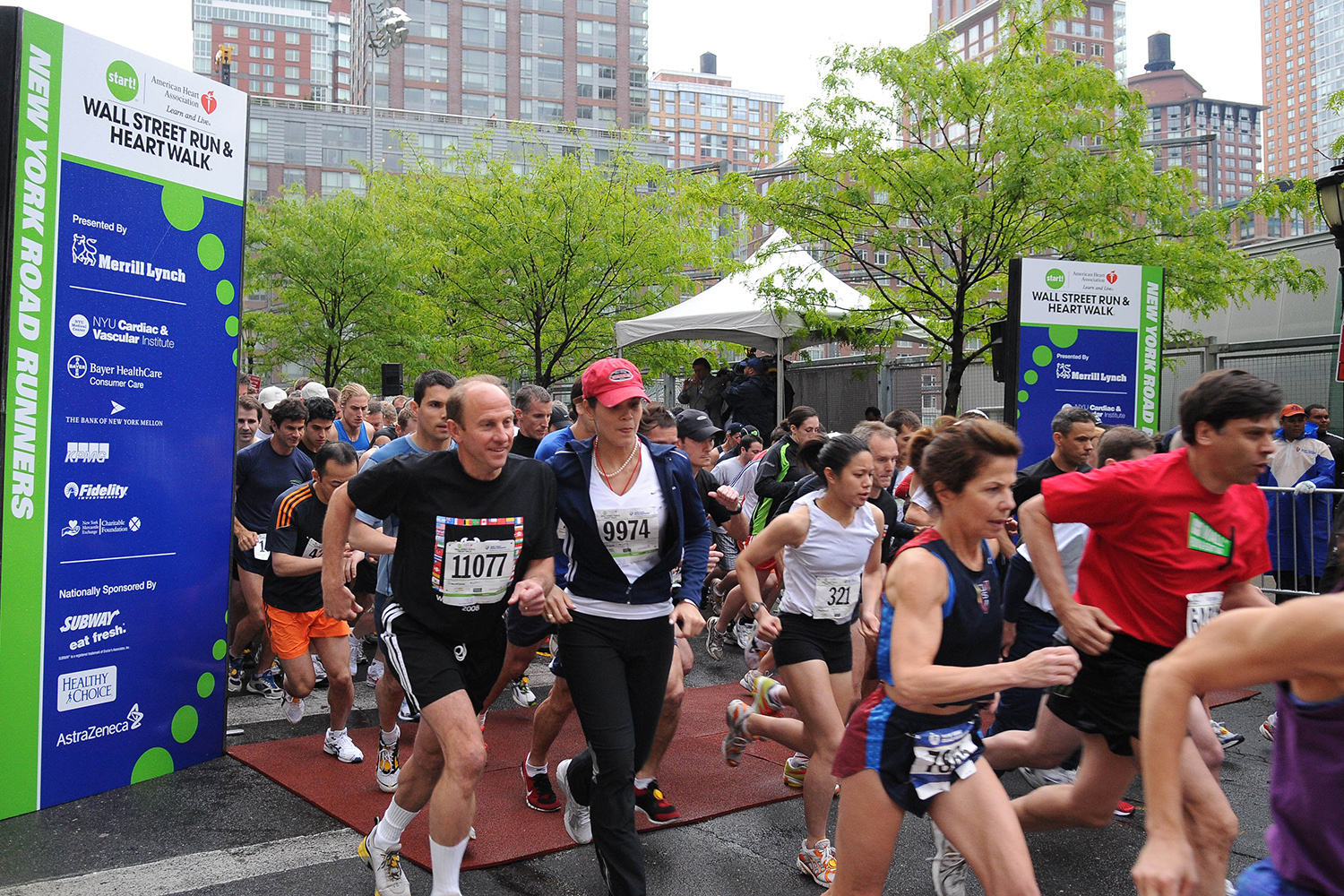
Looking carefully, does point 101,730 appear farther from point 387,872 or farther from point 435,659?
point 435,659

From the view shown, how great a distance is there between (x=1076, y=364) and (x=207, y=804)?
819 centimetres

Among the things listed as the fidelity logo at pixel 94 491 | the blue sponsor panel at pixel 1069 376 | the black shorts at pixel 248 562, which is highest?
the blue sponsor panel at pixel 1069 376

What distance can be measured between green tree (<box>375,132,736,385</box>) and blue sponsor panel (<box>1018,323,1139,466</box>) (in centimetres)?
1335

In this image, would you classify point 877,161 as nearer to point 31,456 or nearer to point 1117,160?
point 1117,160

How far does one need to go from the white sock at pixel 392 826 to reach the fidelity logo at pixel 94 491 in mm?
2557

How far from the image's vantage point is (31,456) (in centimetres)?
515

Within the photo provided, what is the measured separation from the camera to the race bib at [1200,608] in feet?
11.8

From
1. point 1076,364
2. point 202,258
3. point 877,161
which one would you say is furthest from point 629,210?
point 202,258

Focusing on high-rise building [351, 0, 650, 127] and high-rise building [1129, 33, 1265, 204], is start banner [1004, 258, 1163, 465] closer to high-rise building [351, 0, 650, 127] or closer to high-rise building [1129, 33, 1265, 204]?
high-rise building [351, 0, 650, 127]

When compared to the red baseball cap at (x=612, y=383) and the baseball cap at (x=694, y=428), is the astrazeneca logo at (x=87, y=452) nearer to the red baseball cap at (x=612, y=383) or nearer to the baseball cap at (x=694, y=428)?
the red baseball cap at (x=612, y=383)

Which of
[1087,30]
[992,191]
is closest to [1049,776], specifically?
[992,191]

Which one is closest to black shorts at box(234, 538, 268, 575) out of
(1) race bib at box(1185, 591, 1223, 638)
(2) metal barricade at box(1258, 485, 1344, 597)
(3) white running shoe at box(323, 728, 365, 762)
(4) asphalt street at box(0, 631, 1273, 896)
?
(3) white running shoe at box(323, 728, 365, 762)

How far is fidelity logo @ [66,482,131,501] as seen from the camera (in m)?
5.34

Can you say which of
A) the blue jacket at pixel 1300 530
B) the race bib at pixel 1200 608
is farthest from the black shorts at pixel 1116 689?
the blue jacket at pixel 1300 530
